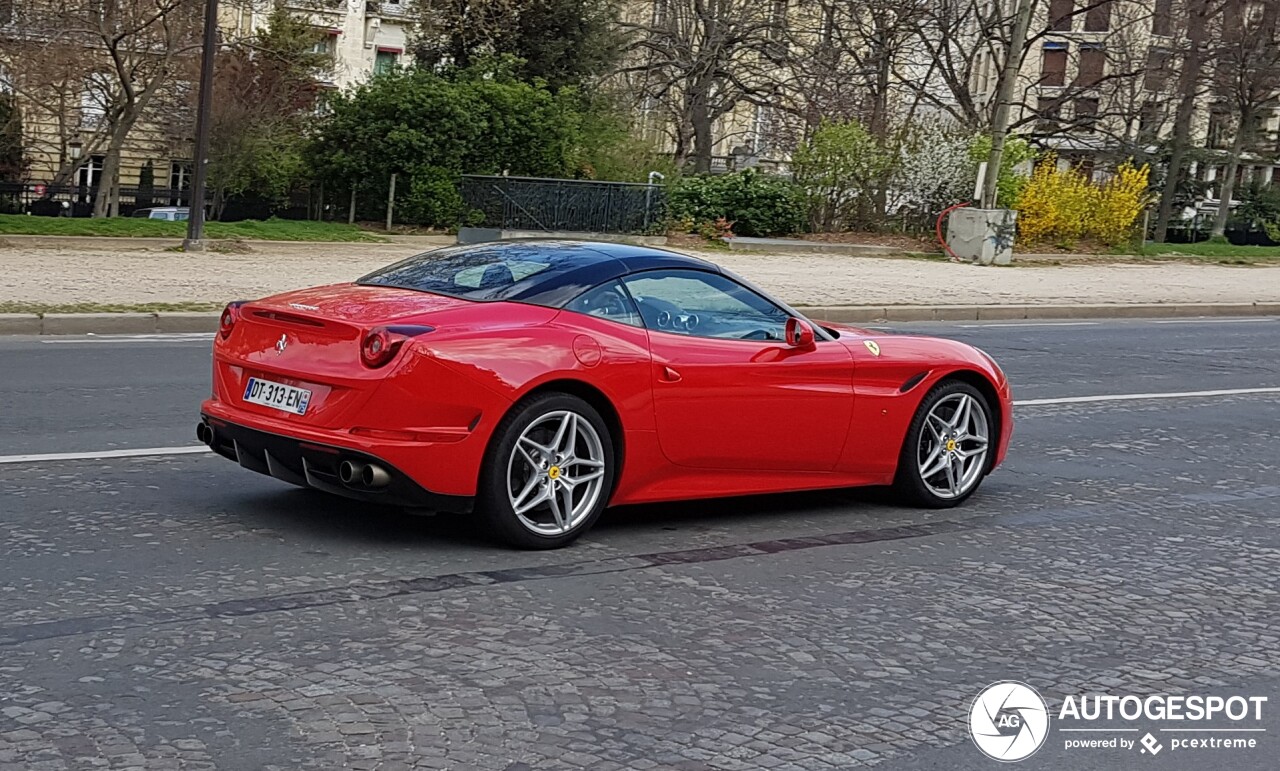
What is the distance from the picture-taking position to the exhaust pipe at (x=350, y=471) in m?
6.25

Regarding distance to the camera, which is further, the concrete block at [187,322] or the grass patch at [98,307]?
the concrete block at [187,322]

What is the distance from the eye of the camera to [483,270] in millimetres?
7172

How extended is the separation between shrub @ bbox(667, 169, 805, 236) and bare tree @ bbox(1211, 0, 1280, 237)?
73.0 ft

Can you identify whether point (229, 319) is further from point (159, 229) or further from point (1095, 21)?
point (1095, 21)

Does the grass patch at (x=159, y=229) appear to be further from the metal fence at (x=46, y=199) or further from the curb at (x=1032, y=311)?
the curb at (x=1032, y=311)

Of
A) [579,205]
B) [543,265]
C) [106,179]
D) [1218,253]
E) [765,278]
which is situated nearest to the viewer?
[543,265]

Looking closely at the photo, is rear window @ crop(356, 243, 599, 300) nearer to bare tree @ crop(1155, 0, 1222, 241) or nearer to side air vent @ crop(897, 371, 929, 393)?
side air vent @ crop(897, 371, 929, 393)

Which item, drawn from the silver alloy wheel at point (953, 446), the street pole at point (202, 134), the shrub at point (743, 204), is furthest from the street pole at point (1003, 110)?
the silver alloy wheel at point (953, 446)

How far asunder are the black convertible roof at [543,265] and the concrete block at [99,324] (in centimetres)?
817

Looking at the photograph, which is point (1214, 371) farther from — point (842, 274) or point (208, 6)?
point (208, 6)

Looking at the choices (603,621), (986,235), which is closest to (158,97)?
(986,235)

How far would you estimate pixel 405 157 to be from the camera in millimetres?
33594

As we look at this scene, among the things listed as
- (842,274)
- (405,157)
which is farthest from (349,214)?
(842,274)

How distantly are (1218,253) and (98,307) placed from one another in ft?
96.5
